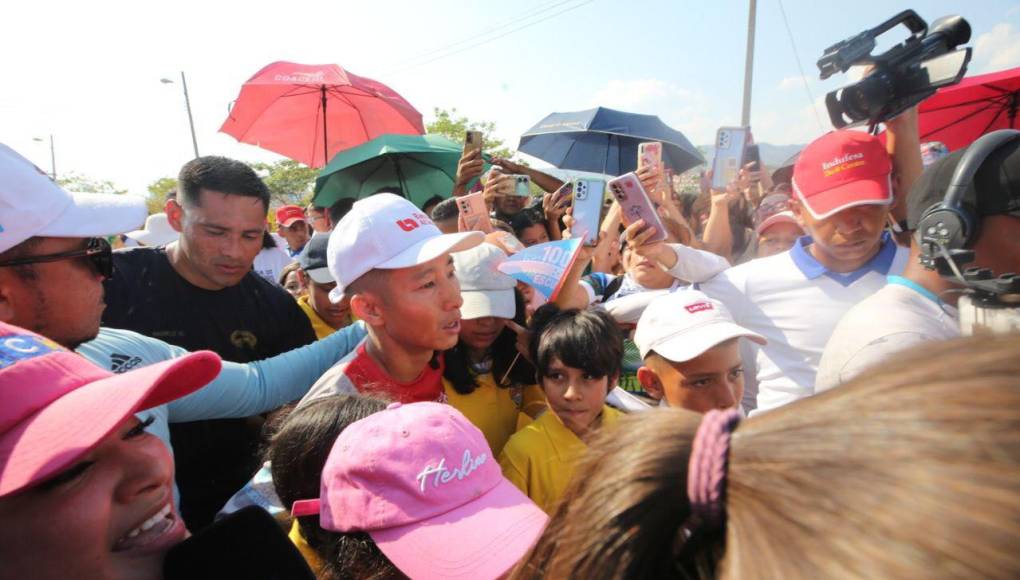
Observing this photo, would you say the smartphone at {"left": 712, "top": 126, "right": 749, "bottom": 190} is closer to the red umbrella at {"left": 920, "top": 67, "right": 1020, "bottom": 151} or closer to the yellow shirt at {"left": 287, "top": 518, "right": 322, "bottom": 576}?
the red umbrella at {"left": 920, "top": 67, "right": 1020, "bottom": 151}

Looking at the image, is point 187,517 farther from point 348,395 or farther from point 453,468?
point 453,468

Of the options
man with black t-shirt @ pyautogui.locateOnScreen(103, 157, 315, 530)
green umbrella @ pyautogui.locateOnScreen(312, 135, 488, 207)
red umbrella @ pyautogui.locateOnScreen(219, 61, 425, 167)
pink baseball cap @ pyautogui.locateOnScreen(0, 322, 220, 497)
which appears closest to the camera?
pink baseball cap @ pyautogui.locateOnScreen(0, 322, 220, 497)

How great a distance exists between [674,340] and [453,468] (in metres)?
1.13

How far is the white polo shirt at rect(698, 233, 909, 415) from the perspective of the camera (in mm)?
2141

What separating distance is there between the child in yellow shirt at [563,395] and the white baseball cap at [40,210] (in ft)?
4.72

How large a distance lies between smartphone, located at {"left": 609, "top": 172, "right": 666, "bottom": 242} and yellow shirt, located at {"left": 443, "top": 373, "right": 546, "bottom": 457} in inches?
36.2

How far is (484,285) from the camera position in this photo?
224cm

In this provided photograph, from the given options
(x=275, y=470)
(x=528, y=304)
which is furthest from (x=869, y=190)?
(x=275, y=470)

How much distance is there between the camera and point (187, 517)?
2000 millimetres

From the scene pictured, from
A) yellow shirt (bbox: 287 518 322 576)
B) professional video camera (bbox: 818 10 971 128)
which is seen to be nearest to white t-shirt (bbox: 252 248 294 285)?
yellow shirt (bbox: 287 518 322 576)

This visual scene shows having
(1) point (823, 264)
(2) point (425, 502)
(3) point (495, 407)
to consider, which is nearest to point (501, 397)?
(3) point (495, 407)

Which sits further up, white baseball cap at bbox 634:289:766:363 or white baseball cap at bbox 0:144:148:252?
white baseball cap at bbox 0:144:148:252

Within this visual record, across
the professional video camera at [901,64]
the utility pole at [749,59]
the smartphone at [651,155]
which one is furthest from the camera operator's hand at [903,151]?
the utility pole at [749,59]

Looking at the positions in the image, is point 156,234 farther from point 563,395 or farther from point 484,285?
point 563,395
